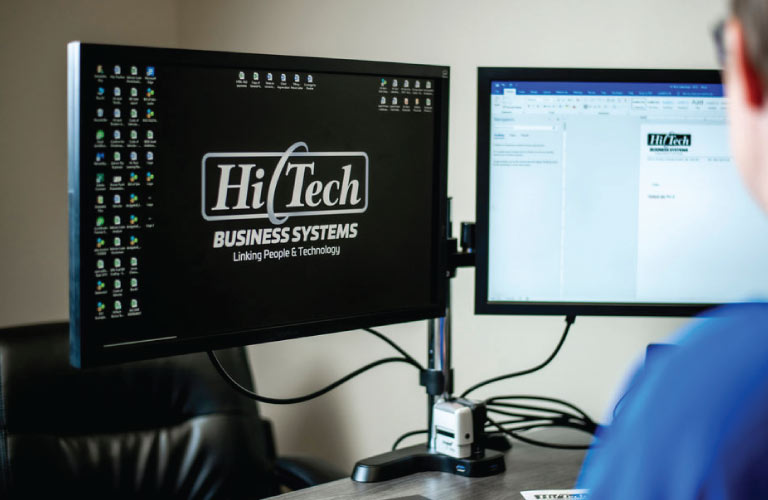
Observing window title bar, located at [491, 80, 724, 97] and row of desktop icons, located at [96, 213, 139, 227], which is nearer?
row of desktop icons, located at [96, 213, 139, 227]

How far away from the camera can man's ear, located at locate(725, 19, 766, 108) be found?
0.37 m

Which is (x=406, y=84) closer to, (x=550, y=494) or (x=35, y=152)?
(x=550, y=494)

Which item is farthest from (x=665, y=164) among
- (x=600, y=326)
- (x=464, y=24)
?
(x=464, y=24)

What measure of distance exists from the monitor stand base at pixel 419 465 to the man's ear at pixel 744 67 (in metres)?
0.87

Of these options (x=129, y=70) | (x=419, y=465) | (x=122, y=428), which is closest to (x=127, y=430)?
(x=122, y=428)

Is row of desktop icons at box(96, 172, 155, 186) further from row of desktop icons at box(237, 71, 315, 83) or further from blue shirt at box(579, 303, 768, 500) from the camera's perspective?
blue shirt at box(579, 303, 768, 500)

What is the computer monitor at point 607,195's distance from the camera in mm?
1221

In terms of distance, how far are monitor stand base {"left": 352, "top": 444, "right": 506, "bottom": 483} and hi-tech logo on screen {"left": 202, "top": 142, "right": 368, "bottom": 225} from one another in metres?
0.35

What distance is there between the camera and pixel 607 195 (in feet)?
4.04

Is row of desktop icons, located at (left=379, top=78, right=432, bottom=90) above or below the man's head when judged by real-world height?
above

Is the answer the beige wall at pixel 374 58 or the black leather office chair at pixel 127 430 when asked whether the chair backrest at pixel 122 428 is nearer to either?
the black leather office chair at pixel 127 430

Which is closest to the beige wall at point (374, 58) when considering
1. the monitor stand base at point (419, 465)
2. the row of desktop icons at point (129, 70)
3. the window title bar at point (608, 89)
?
the window title bar at point (608, 89)

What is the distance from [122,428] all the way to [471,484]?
2.41 feet

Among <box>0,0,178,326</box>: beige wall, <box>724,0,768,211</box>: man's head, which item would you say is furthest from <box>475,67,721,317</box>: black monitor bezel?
<box>0,0,178,326</box>: beige wall
